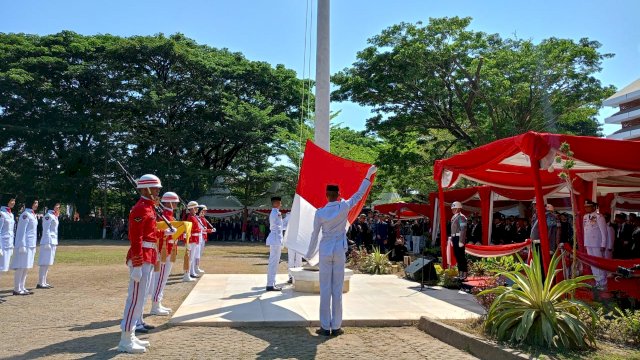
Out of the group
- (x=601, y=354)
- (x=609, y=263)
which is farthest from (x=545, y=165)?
(x=601, y=354)

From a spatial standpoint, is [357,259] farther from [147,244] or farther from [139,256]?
[139,256]

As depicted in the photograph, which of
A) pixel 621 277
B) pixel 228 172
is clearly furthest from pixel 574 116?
pixel 228 172

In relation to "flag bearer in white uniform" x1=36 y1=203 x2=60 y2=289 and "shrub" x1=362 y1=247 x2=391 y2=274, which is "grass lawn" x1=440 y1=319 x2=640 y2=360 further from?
"flag bearer in white uniform" x1=36 y1=203 x2=60 y2=289

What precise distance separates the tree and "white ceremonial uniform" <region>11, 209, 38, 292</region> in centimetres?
1670

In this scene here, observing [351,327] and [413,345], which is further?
[351,327]

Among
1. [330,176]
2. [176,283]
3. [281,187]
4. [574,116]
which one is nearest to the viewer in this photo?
[330,176]

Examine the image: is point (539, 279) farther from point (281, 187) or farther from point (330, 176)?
point (281, 187)

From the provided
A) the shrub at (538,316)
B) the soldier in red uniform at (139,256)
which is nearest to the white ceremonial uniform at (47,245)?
the soldier in red uniform at (139,256)

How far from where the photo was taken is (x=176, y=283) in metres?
13.2

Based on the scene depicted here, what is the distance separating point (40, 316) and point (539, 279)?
7478 mm

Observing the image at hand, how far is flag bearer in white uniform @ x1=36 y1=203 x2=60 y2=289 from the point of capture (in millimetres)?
11992

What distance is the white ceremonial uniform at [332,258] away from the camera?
7.47m

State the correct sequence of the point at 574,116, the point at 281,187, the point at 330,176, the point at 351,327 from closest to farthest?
1. the point at 351,327
2. the point at 330,176
3. the point at 574,116
4. the point at 281,187

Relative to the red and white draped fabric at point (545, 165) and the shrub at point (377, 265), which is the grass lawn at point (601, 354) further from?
the shrub at point (377, 265)
